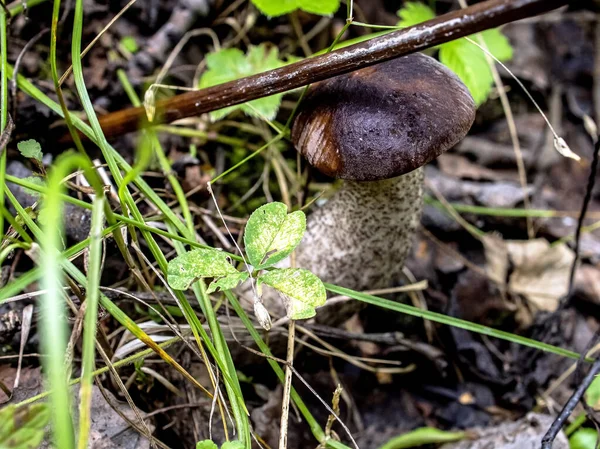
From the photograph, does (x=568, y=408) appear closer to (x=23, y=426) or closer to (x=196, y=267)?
(x=196, y=267)

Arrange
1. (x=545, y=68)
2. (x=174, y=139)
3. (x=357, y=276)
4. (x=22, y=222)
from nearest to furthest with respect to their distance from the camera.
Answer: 1. (x=22, y=222)
2. (x=357, y=276)
3. (x=174, y=139)
4. (x=545, y=68)

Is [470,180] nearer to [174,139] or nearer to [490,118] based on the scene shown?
[490,118]

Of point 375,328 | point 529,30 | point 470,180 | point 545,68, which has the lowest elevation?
point 375,328

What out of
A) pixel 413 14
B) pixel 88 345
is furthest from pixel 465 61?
pixel 88 345

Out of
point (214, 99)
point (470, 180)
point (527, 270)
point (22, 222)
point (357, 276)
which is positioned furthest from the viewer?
point (470, 180)

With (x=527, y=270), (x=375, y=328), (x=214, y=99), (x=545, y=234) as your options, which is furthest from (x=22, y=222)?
(x=545, y=234)

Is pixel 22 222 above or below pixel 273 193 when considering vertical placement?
above

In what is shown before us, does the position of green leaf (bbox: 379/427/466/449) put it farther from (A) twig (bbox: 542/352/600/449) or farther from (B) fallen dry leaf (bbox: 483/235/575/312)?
(B) fallen dry leaf (bbox: 483/235/575/312)

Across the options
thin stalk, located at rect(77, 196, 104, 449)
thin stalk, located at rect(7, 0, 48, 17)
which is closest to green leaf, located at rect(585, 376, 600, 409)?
thin stalk, located at rect(77, 196, 104, 449)

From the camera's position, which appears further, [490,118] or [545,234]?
[490,118]
